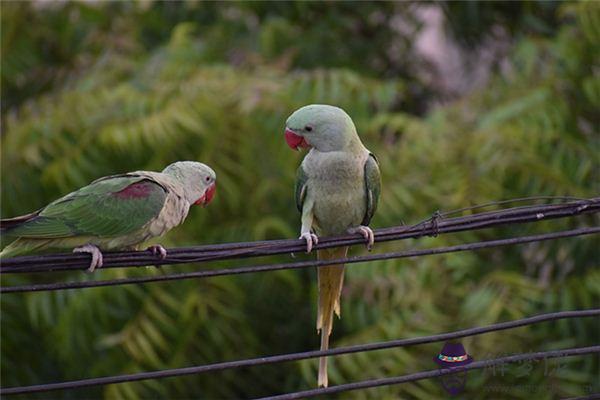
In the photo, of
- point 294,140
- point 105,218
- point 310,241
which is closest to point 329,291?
point 294,140

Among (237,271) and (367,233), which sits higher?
(367,233)

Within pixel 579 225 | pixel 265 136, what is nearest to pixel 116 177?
pixel 265 136

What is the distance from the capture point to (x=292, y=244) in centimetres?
241

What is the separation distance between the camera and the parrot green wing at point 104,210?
8.38 feet

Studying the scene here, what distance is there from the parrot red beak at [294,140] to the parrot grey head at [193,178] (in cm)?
27

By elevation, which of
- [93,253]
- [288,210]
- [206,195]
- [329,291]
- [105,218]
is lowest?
[329,291]

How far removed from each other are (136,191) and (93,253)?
273mm

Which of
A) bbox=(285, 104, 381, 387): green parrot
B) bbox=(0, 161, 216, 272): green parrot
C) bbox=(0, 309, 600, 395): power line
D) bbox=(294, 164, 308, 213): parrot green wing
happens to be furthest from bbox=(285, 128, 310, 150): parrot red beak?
bbox=(0, 309, 600, 395): power line

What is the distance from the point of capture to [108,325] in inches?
167

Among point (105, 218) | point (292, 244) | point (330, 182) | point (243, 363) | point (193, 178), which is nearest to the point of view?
point (243, 363)

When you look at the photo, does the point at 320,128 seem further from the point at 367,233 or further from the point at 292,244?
the point at 292,244

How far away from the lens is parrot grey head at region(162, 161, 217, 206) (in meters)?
2.89

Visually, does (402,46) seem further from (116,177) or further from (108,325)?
(116,177)

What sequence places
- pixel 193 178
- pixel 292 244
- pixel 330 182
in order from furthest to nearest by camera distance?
pixel 330 182 < pixel 193 178 < pixel 292 244
